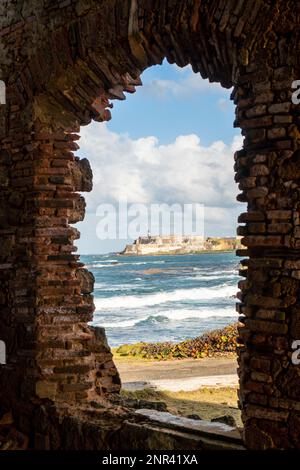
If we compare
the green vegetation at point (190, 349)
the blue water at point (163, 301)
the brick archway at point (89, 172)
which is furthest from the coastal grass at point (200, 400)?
the blue water at point (163, 301)

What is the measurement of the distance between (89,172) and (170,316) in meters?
23.9

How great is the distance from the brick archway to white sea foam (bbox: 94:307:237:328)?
20675mm

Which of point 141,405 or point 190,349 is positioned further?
point 190,349

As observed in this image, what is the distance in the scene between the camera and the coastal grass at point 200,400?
24.3 feet

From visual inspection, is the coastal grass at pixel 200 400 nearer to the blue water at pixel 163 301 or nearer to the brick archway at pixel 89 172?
the brick archway at pixel 89 172

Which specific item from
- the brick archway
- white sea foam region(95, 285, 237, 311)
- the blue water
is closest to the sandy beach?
the brick archway

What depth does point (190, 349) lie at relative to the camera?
49.1 ft

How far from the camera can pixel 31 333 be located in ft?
15.9

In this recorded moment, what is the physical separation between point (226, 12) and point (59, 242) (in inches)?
98.7

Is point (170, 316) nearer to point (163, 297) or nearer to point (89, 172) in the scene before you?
point (163, 297)

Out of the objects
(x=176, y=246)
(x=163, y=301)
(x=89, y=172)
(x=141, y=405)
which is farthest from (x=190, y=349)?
(x=176, y=246)

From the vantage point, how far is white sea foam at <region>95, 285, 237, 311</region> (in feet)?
115

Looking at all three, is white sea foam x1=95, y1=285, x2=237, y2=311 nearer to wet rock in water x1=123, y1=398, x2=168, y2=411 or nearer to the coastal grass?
the coastal grass

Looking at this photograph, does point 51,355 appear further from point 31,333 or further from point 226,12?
point 226,12
